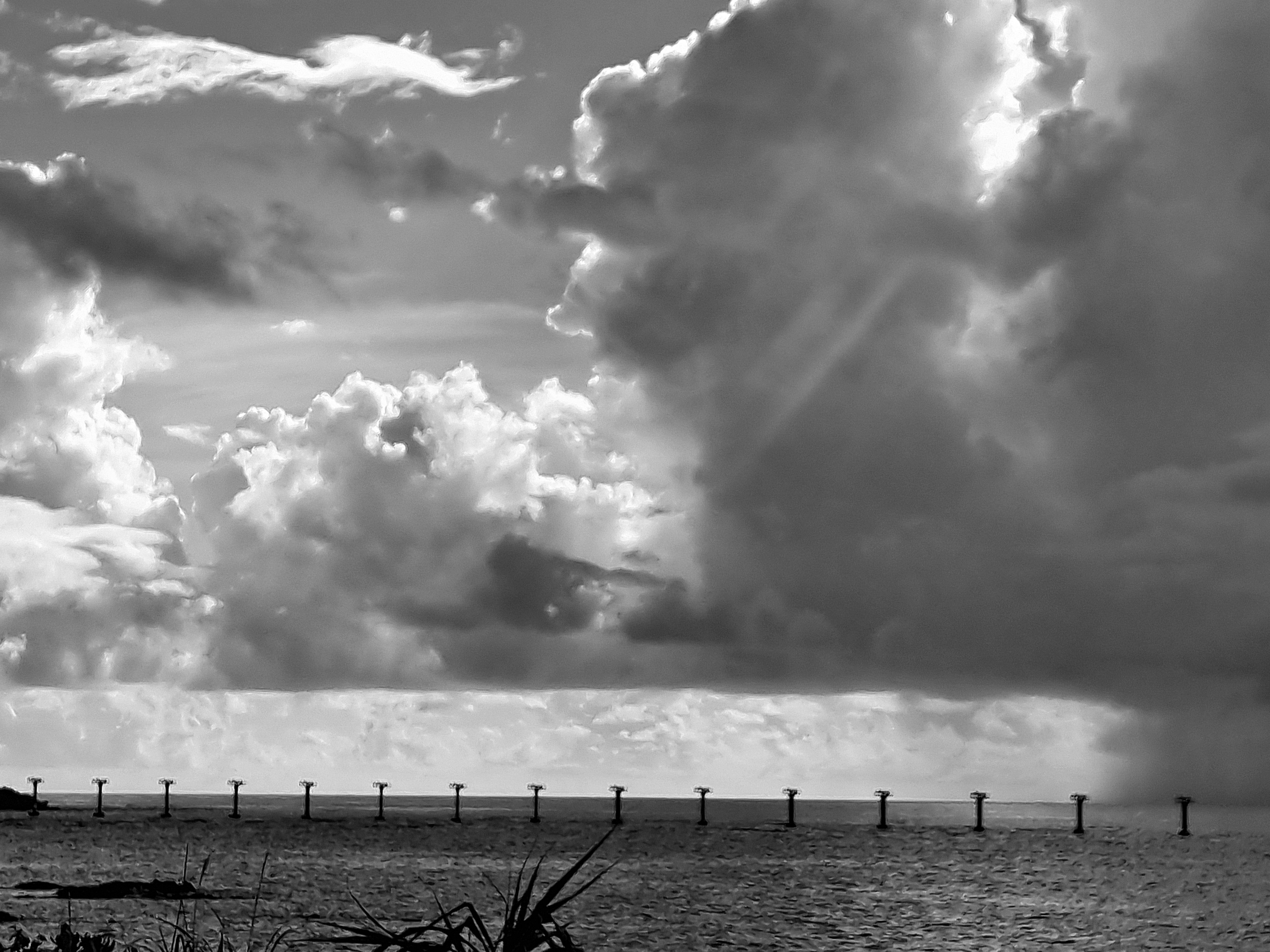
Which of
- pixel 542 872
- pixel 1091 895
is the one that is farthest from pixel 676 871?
pixel 1091 895

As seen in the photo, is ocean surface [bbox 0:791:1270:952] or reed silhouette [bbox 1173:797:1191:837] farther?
reed silhouette [bbox 1173:797:1191:837]

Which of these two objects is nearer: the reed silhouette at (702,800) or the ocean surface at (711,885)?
the ocean surface at (711,885)

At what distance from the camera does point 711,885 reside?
82562 mm

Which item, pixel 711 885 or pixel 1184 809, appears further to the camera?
pixel 1184 809

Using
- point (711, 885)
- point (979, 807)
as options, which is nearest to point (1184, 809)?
point (979, 807)

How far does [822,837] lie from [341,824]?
183ft

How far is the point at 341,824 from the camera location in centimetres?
17212

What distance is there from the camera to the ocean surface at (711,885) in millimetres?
55375

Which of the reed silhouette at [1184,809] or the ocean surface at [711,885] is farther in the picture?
the reed silhouette at [1184,809]

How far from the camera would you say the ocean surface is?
5538 centimetres

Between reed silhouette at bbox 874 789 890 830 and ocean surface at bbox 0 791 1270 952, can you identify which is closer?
ocean surface at bbox 0 791 1270 952

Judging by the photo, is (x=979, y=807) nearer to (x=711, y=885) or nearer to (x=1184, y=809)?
(x=1184, y=809)

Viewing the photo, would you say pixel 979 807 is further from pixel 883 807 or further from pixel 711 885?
pixel 711 885

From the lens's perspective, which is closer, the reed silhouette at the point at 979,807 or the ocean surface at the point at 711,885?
the ocean surface at the point at 711,885
